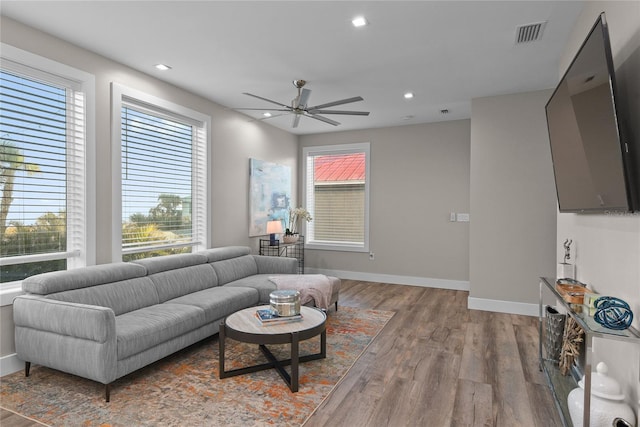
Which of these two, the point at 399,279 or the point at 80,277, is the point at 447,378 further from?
the point at 399,279

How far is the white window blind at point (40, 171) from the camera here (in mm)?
Answer: 2840

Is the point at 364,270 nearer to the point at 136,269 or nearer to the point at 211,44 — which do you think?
the point at 136,269

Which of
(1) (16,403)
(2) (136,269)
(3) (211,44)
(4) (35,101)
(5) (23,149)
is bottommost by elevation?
(1) (16,403)

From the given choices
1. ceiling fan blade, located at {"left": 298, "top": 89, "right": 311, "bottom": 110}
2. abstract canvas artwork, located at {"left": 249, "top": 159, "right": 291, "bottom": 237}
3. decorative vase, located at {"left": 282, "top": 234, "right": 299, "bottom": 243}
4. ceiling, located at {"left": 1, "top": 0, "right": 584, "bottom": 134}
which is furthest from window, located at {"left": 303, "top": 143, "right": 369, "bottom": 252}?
ceiling fan blade, located at {"left": 298, "top": 89, "right": 311, "bottom": 110}

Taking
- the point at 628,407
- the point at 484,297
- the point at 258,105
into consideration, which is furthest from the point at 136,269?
the point at 484,297

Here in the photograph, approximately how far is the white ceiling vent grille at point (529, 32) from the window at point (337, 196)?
357 centimetres

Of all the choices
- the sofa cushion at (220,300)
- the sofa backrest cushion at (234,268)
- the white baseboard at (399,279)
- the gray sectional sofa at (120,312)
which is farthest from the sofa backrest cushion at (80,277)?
the white baseboard at (399,279)

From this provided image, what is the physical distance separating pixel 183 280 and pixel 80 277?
3.27 feet

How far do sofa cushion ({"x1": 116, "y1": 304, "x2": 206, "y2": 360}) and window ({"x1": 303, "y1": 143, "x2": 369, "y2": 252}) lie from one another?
3930 millimetres

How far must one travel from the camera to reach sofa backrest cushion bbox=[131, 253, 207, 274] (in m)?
3.53

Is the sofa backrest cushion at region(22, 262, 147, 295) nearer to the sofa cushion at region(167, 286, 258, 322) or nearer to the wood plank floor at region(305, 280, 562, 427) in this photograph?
the sofa cushion at region(167, 286, 258, 322)

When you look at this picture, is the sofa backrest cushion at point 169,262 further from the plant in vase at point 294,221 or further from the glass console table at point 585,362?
the glass console table at point 585,362

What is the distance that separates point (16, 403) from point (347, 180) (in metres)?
5.41

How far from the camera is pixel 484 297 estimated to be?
4.65 m
